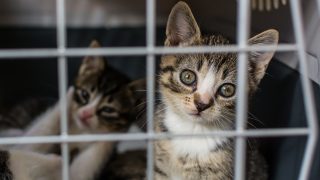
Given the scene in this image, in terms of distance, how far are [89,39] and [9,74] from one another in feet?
1.06

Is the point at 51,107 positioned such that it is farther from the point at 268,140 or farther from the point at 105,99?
the point at 268,140

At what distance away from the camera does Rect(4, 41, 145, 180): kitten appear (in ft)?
4.64

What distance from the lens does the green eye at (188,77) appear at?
109 centimetres

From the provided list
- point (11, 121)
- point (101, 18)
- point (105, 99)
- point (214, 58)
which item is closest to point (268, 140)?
point (214, 58)

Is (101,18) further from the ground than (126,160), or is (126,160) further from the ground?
(101,18)

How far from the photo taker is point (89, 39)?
1915 mm

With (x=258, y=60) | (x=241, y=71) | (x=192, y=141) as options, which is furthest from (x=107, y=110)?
(x=241, y=71)

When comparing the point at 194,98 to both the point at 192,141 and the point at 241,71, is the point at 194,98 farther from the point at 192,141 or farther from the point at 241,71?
the point at 241,71

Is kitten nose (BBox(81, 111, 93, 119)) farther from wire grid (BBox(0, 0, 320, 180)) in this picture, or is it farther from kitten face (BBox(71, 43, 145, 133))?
wire grid (BBox(0, 0, 320, 180))

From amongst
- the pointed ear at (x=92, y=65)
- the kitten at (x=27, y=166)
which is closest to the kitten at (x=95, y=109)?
the pointed ear at (x=92, y=65)

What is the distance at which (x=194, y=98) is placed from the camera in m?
1.04

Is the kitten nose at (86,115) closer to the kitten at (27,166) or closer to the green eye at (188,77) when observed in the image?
the kitten at (27,166)

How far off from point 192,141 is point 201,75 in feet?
0.52

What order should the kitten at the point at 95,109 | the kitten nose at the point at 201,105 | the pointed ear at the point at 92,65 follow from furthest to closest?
the pointed ear at the point at 92,65
the kitten at the point at 95,109
the kitten nose at the point at 201,105
